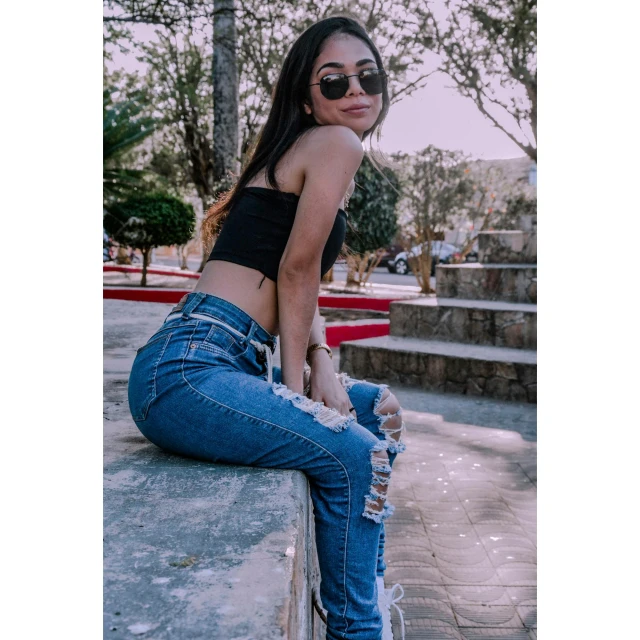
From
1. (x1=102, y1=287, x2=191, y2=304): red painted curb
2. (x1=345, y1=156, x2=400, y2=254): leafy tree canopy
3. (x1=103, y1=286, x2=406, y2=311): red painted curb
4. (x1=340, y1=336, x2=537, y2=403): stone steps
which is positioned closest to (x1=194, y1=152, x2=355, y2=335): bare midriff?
(x1=340, y1=336, x2=537, y2=403): stone steps

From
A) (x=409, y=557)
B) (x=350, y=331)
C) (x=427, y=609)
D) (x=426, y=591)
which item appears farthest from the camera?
(x=350, y=331)

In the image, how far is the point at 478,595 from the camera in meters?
2.17

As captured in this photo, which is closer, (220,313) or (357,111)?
(220,313)

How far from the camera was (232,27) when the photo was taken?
905cm

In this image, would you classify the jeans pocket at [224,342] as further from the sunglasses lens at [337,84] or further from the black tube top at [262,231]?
the sunglasses lens at [337,84]

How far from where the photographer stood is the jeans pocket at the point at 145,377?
4.93ft

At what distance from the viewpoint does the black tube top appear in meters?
1.59

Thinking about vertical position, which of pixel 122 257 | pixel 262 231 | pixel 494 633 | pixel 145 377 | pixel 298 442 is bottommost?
pixel 494 633

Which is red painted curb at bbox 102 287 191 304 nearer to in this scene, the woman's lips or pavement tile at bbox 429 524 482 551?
pavement tile at bbox 429 524 482 551

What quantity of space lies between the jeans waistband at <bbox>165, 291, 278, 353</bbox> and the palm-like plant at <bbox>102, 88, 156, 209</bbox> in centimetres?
933

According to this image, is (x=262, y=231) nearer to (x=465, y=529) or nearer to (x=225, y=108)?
(x=465, y=529)

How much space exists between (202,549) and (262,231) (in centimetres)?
76

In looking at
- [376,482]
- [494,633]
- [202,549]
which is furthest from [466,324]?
[202,549]
